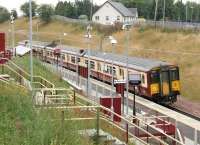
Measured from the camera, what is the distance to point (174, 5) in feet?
349

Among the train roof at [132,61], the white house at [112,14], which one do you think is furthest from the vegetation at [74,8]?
the train roof at [132,61]

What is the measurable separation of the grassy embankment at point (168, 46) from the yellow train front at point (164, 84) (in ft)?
19.4

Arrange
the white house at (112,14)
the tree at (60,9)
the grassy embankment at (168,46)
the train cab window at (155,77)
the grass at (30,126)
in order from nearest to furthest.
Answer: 1. the grass at (30,126)
2. the train cab window at (155,77)
3. the grassy embankment at (168,46)
4. the white house at (112,14)
5. the tree at (60,9)

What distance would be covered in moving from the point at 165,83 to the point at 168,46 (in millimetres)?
31012

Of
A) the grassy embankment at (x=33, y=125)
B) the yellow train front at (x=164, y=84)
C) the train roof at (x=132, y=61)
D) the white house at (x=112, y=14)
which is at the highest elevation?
the white house at (x=112, y=14)

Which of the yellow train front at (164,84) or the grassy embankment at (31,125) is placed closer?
the grassy embankment at (31,125)

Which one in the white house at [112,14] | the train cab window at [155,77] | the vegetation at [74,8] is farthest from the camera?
the vegetation at [74,8]

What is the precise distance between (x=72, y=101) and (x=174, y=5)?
87220 millimetres

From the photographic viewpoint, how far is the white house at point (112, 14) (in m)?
102

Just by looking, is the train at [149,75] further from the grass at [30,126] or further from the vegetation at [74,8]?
the vegetation at [74,8]

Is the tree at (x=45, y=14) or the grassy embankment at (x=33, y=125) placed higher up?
the tree at (x=45, y=14)

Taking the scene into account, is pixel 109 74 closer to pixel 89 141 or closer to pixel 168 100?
pixel 168 100

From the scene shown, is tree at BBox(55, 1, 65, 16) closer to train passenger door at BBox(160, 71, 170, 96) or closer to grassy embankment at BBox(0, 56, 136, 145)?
train passenger door at BBox(160, 71, 170, 96)

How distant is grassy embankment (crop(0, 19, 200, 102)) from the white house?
7.88 m
